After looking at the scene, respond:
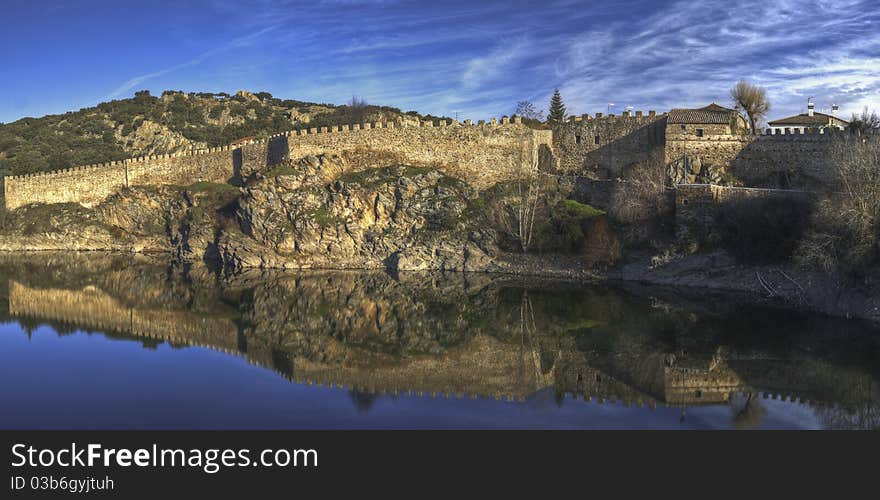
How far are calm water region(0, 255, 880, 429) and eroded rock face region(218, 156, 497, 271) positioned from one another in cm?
717

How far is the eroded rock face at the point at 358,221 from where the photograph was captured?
41844 mm

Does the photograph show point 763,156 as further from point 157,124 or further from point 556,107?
Result: point 157,124

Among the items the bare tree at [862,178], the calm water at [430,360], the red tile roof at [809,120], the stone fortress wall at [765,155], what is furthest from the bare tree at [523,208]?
the red tile roof at [809,120]

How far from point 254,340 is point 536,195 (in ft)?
68.9

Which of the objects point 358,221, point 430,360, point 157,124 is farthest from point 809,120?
point 157,124

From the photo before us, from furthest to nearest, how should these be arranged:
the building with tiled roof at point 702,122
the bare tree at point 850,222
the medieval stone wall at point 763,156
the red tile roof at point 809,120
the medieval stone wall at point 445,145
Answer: the red tile roof at point 809,120, the medieval stone wall at point 445,145, the building with tiled roof at point 702,122, the medieval stone wall at point 763,156, the bare tree at point 850,222

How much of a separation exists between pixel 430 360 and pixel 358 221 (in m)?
23.3

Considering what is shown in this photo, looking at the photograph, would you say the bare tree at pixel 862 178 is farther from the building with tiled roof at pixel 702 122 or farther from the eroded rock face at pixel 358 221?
the eroded rock face at pixel 358 221

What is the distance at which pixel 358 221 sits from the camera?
43.7 m

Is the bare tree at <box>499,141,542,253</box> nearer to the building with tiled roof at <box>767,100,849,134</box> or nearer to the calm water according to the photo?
the calm water

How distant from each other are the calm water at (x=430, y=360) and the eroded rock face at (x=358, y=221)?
7.17m

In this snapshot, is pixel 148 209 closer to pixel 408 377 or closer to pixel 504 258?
pixel 504 258

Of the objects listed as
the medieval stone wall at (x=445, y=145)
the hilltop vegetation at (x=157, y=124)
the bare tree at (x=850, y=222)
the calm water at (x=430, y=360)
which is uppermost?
the hilltop vegetation at (x=157, y=124)
